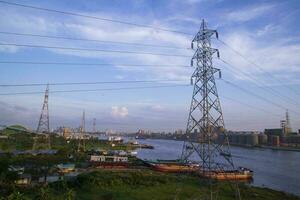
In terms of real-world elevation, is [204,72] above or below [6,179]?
above

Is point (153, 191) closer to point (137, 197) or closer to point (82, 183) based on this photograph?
point (137, 197)

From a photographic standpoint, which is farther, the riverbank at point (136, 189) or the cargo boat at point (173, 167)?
the cargo boat at point (173, 167)

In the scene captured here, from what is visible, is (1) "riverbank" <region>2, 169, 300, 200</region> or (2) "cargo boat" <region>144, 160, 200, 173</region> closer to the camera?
(1) "riverbank" <region>2, 169, 300, 200</region>

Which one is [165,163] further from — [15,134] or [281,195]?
[15,134]

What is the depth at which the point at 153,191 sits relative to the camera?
51.8 feet

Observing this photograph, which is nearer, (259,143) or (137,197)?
(137,197)

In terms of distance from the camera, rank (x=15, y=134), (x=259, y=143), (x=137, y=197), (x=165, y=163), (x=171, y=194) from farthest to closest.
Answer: (x=259, y=143)
(x=15, y=134)
(x=165, y=163)
(x=171, y=194)
(x=137, y=197)

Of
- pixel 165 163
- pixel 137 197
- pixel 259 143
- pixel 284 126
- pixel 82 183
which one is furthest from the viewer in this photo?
pixel 284 126

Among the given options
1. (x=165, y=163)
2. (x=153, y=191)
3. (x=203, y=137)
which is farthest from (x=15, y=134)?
(x=203, y=137)

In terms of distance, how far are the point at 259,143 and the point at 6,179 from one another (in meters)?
74.4

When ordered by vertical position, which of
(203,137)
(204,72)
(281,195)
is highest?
(204,72)

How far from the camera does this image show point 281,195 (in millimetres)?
17828

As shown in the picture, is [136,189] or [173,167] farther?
[173,167]

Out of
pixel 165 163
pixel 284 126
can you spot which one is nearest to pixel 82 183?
pixel 165 163
